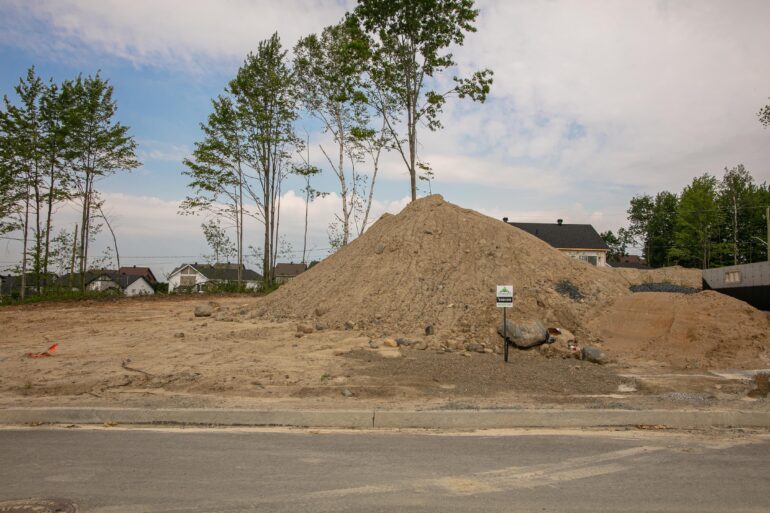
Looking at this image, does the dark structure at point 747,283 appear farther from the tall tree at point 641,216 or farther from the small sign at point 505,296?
the tall tree at point 641,216

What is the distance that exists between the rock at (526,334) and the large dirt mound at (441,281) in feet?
1.83

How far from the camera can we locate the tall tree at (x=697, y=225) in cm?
5431

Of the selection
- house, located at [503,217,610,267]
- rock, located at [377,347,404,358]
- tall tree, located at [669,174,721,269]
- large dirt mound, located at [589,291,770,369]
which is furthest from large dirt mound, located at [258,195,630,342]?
tall tree, located at [669,174,721,269]

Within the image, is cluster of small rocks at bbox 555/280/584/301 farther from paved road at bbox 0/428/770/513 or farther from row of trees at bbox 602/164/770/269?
row of trees at bbox 602/164/770/269

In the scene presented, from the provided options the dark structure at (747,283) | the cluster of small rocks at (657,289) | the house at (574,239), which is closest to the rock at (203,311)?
A: the cluster of small rocks at (657,289)

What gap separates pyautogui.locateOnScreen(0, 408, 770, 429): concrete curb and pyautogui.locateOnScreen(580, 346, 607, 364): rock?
149 inches

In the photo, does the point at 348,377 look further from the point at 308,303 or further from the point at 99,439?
the point at 308,303

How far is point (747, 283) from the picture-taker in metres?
13.0

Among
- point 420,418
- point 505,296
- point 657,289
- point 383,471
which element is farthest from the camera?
point 657,289

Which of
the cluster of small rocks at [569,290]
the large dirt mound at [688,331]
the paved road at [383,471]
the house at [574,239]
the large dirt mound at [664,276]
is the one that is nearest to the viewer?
the paved road at [383,471]

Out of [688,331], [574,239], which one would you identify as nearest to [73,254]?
[688,331]

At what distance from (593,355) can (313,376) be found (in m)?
5.61

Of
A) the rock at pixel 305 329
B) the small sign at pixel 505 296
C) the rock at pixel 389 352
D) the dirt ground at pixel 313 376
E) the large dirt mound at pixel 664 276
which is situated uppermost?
the large dirt mound at pixel 664 276

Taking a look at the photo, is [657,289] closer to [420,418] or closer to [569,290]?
[569,290]
